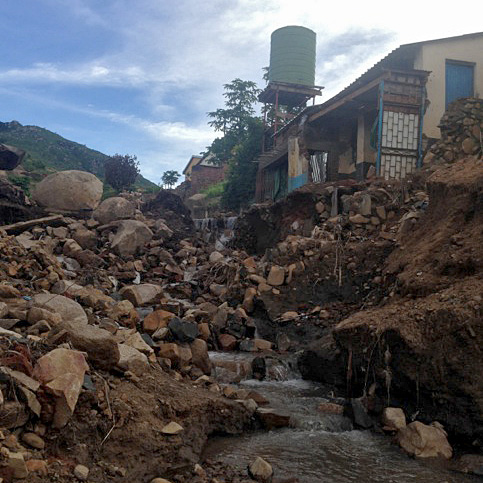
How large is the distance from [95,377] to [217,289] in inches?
258

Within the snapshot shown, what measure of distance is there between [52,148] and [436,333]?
4165 centimetres

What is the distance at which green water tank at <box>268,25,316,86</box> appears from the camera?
21422 mm

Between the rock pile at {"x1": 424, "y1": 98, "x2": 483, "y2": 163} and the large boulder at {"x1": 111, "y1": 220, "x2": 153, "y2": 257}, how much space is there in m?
7.74

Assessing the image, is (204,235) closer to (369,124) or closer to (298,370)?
(369,124)

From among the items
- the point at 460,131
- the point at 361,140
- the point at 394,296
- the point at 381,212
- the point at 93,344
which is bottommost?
the point at 93,344

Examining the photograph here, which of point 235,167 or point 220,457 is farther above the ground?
point 235,167

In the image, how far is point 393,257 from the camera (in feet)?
23.8

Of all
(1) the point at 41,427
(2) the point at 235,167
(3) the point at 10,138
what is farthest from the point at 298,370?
(3) the point at 10,138

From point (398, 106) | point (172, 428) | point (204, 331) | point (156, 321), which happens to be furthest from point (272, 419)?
point (398, 106)

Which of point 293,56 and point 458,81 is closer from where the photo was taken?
point 458,81

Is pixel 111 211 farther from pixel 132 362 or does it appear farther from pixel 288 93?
pixel 132 362

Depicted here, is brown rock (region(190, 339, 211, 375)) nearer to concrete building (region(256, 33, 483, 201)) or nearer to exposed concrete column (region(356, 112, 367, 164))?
concrete building (region(256, 33, 483, 201))

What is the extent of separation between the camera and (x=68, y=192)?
1518 centimetres

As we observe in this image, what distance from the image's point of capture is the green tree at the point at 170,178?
4159cm
